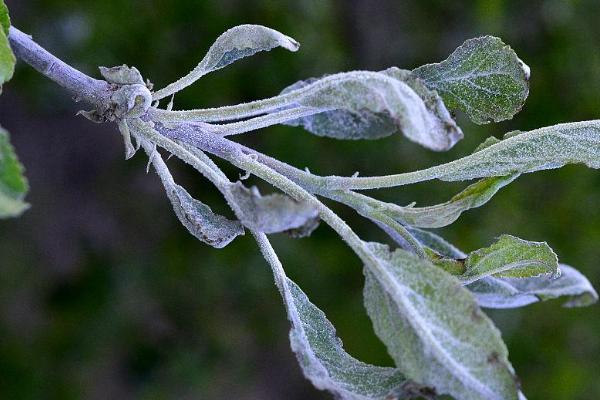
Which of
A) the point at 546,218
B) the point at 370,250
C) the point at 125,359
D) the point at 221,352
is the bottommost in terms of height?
the point at 546,218

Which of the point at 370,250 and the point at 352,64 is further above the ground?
the point at 352,64

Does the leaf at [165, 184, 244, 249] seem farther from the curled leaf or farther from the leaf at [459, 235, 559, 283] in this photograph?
the leaf at [459, 235, 559, 283]

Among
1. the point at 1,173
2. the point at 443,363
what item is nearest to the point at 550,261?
the point at 443,363

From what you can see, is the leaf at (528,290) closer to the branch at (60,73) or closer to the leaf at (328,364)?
the leaf at (328,364)

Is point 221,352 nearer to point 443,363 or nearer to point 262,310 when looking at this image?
point 262,310

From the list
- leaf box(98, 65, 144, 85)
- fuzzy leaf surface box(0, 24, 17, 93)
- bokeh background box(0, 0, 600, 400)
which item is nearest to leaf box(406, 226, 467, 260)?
leaf box(98, 65, 144, 85)

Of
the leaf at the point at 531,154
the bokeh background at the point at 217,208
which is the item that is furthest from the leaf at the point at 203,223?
the bokeh background at the point at 217,208

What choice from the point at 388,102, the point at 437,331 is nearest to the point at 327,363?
the point at 437,331
